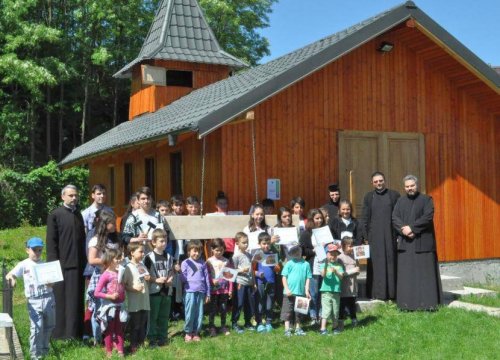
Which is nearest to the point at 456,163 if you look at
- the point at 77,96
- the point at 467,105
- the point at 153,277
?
the point at 467,105

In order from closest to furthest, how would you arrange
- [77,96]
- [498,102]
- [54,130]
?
1. [498,102]
2. [77,96]
3. [54,130]

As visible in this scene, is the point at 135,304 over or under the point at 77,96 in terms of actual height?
under

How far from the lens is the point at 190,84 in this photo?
21.8m

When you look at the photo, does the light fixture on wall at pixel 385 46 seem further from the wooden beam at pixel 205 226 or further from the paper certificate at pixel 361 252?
the paper certificate at pixel 361 252

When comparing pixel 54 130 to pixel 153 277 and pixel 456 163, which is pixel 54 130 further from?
pixel 153 277

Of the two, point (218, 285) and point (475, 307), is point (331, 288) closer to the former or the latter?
point (218, 285)

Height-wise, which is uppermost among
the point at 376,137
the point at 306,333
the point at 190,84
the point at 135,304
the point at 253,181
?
the point at 190,84

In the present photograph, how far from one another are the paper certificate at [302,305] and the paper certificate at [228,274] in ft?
2.79

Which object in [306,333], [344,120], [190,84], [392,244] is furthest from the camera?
[190,84]

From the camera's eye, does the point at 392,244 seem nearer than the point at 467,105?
Yes

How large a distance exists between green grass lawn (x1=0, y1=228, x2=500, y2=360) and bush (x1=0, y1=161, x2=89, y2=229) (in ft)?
61.8

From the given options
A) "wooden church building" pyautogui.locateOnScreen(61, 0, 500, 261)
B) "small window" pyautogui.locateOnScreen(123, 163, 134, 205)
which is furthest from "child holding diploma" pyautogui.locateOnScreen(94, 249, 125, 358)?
"small window" pyautogui.locateOnScreen(123, 163, 134, 205)

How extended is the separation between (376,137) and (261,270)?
5.08m

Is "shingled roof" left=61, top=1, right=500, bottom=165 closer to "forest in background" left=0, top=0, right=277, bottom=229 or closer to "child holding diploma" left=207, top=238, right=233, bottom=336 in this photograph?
"child holding diploma" left=207, top=238, right=233, bottom=336
